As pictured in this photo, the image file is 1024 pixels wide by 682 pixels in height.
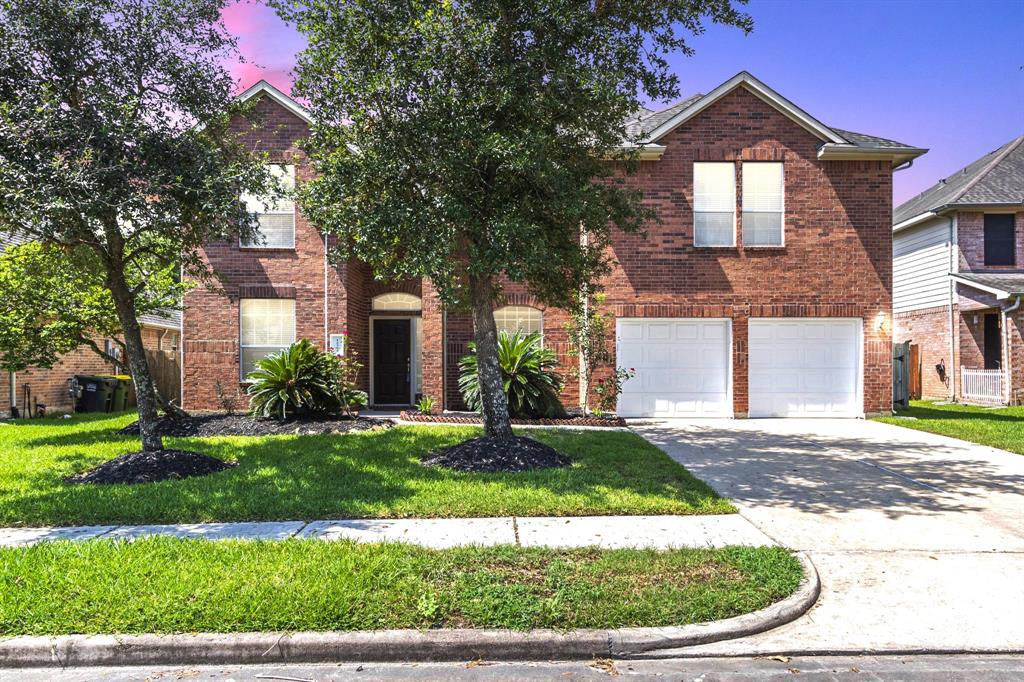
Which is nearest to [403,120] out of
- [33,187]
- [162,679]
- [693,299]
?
[33,187]

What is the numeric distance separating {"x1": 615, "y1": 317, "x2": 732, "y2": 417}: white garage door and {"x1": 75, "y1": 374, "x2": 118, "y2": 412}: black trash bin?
1313 cm

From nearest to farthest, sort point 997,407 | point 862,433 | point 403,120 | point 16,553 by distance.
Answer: point 16,553 < point 403,120 < point 862,433 < point 997,407

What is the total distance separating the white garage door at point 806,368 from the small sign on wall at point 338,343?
9045 mm

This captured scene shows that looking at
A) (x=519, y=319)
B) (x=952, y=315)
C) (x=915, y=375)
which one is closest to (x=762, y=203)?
(x=519, y=319)

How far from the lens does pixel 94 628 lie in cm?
378

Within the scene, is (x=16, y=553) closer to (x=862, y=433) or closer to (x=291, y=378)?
(x=291, y=378)

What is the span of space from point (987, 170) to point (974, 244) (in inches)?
122

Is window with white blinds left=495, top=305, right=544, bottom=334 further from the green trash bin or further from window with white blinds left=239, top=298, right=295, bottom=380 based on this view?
the green trash bin

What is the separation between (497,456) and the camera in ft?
27.1

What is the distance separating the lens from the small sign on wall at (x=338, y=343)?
557 inches

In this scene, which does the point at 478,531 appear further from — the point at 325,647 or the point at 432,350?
the point at 432,350

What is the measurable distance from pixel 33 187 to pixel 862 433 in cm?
1289

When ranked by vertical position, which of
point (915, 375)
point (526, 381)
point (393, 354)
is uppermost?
point (393, 354)

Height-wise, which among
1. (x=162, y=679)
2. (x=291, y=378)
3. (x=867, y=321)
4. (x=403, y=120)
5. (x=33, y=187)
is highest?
(x=403, y=120)
